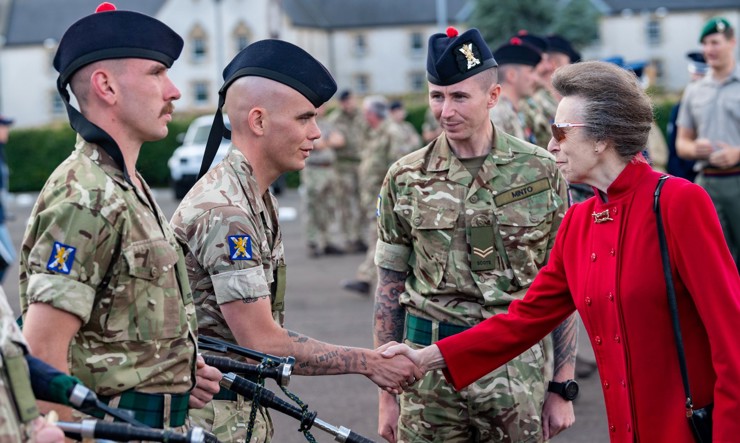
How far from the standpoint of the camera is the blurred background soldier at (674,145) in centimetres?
971

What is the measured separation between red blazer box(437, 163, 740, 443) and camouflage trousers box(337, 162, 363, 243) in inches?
516

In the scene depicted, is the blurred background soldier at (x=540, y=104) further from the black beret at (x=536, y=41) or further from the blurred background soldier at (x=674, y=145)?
the blurred background soldier at (x=674, y=145)

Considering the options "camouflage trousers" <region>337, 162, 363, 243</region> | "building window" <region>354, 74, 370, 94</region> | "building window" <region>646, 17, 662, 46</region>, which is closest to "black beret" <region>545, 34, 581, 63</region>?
"camouflage trousers" <region>337, 162, 363, 243</region>

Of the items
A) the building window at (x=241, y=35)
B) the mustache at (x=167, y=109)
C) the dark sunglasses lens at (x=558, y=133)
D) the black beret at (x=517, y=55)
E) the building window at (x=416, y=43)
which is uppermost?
the mustache at (x=167, y=109)

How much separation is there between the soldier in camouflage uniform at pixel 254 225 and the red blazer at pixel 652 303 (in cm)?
95

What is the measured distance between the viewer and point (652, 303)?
368 centimetres

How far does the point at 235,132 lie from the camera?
4312 millimetres

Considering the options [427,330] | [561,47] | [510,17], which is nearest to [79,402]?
[427,330]

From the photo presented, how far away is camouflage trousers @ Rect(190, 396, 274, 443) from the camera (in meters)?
4.00

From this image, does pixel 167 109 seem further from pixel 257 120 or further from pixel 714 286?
pixel 714 286

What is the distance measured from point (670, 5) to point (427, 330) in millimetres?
79913

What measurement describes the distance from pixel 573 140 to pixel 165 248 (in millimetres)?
1563

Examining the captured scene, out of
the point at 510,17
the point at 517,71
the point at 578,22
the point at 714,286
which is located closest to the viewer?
the point at 714,286

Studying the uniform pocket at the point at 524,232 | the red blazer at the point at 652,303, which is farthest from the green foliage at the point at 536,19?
the red blazer at the point at 652,303
